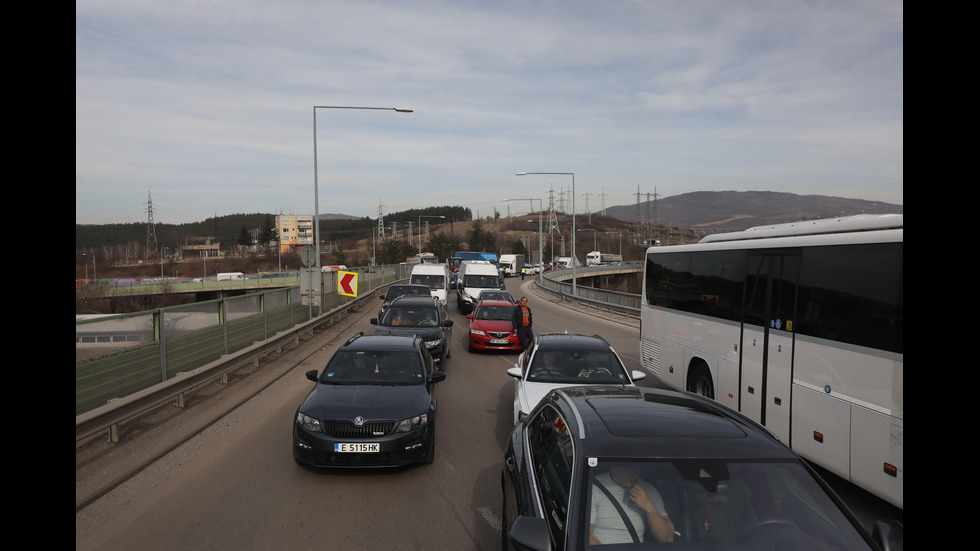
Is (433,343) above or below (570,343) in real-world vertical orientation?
below

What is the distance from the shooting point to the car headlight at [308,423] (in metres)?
6.97

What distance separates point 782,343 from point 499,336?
34.8 feet

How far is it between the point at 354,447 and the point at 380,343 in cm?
269

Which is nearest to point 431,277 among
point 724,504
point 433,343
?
point 433,343

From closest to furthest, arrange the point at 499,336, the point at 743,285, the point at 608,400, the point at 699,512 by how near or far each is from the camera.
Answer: the point at 699,512
the point at 608,400
the point at 743,285
the point at 499,336

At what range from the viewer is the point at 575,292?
132 feet

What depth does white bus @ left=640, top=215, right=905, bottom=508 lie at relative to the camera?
550 cm

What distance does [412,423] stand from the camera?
282 inches

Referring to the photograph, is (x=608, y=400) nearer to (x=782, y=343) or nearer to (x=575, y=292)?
(x=782, y=343)

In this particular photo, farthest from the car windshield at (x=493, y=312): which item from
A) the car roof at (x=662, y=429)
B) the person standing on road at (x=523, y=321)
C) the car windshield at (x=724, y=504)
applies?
the car windshield at (x=724, y=504)

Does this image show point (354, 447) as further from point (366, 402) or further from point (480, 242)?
point (480, 242)

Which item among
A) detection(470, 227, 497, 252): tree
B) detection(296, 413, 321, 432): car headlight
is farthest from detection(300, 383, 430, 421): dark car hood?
detection(470, 227, 497, 252): tree

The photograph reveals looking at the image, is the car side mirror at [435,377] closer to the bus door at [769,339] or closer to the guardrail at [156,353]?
the guardrail at [156,353]
